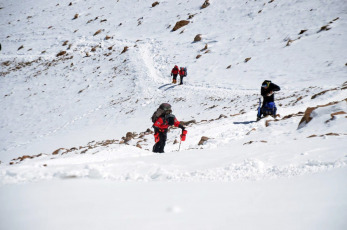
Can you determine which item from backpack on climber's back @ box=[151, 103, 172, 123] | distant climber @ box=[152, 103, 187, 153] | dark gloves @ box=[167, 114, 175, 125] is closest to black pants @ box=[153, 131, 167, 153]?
distant climber @ box=[152, 103, 187, 153]

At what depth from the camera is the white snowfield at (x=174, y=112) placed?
245 cm

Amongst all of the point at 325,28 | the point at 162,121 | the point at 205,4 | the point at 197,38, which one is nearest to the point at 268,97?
the point at 162,121

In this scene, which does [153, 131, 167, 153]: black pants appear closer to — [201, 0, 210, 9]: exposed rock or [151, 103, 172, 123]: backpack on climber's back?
[151, 103, 172, 123]: backpack on climber's back

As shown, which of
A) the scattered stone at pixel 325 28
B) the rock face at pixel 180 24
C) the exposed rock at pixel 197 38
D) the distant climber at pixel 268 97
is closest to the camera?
the distant climber at pixel 268 97

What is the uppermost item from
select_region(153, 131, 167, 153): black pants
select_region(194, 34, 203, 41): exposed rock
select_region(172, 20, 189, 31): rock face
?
select_region(172, 20, 189, 31): rock face

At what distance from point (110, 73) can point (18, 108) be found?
9677 mm

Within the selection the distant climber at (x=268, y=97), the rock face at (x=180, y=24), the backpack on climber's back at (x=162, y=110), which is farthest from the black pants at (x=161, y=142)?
the rock face at (x=180, y=24)

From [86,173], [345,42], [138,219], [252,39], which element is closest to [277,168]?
[138,219]

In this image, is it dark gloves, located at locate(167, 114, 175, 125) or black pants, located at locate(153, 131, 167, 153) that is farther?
black pants, located at locate(153, 131, 167, 153)

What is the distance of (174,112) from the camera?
58.4 feet

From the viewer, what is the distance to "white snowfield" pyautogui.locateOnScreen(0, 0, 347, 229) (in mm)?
2453

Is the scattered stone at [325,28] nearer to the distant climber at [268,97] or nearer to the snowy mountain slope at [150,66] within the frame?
the snowy mountain slope at [150,66]

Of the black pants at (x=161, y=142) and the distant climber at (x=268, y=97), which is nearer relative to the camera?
the black pants at (x=161, y=142)

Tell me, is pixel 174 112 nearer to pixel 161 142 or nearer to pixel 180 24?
pixel 161 142
